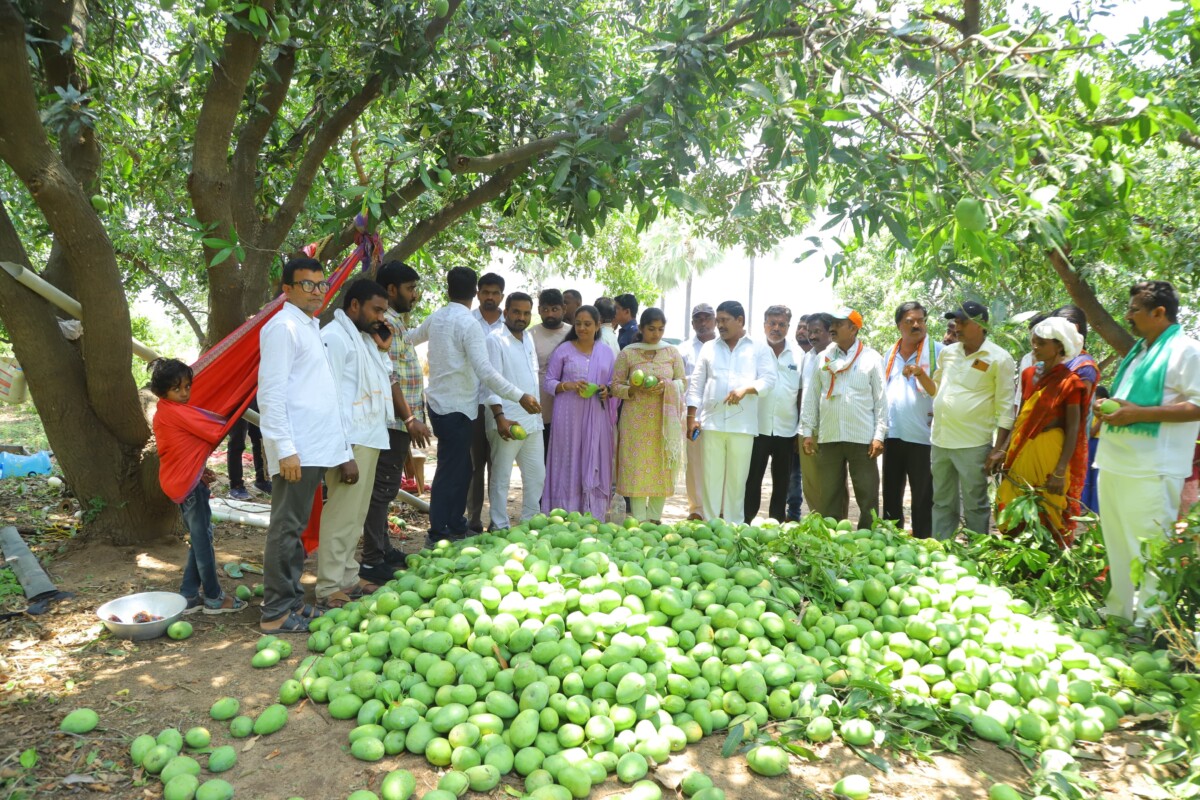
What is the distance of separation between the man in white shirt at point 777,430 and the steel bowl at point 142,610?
428 centimetres

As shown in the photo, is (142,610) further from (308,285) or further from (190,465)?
(308,285)

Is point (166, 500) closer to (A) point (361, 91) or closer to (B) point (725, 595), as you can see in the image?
(A) point (361, 91)

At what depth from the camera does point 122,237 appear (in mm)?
8719

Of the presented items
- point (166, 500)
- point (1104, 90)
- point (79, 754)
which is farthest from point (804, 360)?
point (79, 754)

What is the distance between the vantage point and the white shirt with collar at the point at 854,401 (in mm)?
5598

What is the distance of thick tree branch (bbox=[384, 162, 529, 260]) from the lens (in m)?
5.42

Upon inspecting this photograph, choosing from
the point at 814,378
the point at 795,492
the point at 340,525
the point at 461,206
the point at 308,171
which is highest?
the point at 308,171

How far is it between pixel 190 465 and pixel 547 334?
300 centimetres

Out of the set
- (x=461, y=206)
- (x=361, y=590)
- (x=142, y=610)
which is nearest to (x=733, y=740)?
(x=361, y=590)

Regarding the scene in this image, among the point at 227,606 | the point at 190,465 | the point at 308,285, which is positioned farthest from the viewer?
the point at 227,606

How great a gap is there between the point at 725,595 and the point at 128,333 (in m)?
3.95

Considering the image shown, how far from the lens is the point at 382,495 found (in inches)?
187

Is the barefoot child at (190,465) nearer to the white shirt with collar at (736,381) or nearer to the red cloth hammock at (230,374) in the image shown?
the red cloth hammock at (230,374)

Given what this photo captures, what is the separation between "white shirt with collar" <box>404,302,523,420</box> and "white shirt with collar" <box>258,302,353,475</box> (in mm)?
1216
